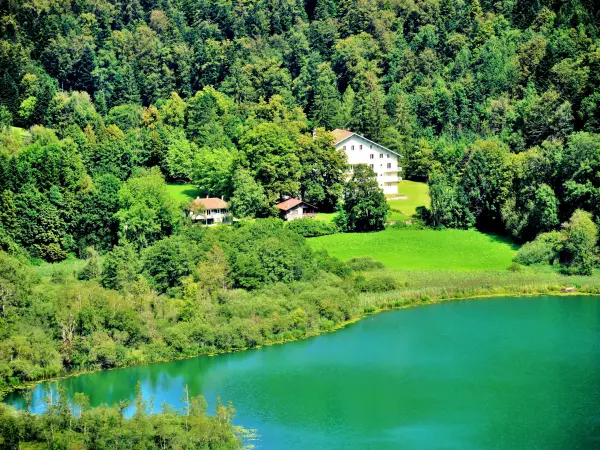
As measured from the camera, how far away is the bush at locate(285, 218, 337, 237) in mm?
59822

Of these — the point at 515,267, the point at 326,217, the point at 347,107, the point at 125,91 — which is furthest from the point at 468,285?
the point at 125,91

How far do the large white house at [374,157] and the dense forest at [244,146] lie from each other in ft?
9.29

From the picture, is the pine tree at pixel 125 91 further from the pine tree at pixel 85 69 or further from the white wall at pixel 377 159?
the white wall at pixel 377 159

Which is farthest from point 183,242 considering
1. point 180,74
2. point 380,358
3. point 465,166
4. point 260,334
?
point 180,74

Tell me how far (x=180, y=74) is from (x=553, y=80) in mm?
36699

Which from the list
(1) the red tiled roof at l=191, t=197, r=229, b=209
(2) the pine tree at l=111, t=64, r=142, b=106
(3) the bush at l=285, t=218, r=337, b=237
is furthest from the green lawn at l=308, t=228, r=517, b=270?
(2) the pine tree at l=111, t=64, r=142, b=106

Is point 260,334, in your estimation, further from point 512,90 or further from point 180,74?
point 180,74

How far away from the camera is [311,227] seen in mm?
60219

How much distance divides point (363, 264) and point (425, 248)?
5744 millimetres

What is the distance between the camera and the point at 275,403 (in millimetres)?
36812

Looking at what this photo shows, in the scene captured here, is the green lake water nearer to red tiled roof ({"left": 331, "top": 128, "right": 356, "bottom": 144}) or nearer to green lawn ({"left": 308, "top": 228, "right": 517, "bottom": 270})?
green lawn ({"left": 308, "top": 228, "right": 517, "bottom": 270})

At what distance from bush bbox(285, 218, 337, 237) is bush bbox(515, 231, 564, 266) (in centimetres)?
1245

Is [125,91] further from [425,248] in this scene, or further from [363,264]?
[363,264]

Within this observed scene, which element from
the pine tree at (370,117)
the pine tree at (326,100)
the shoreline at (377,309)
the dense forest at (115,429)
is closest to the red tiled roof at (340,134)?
the pine tree at (370,117)
